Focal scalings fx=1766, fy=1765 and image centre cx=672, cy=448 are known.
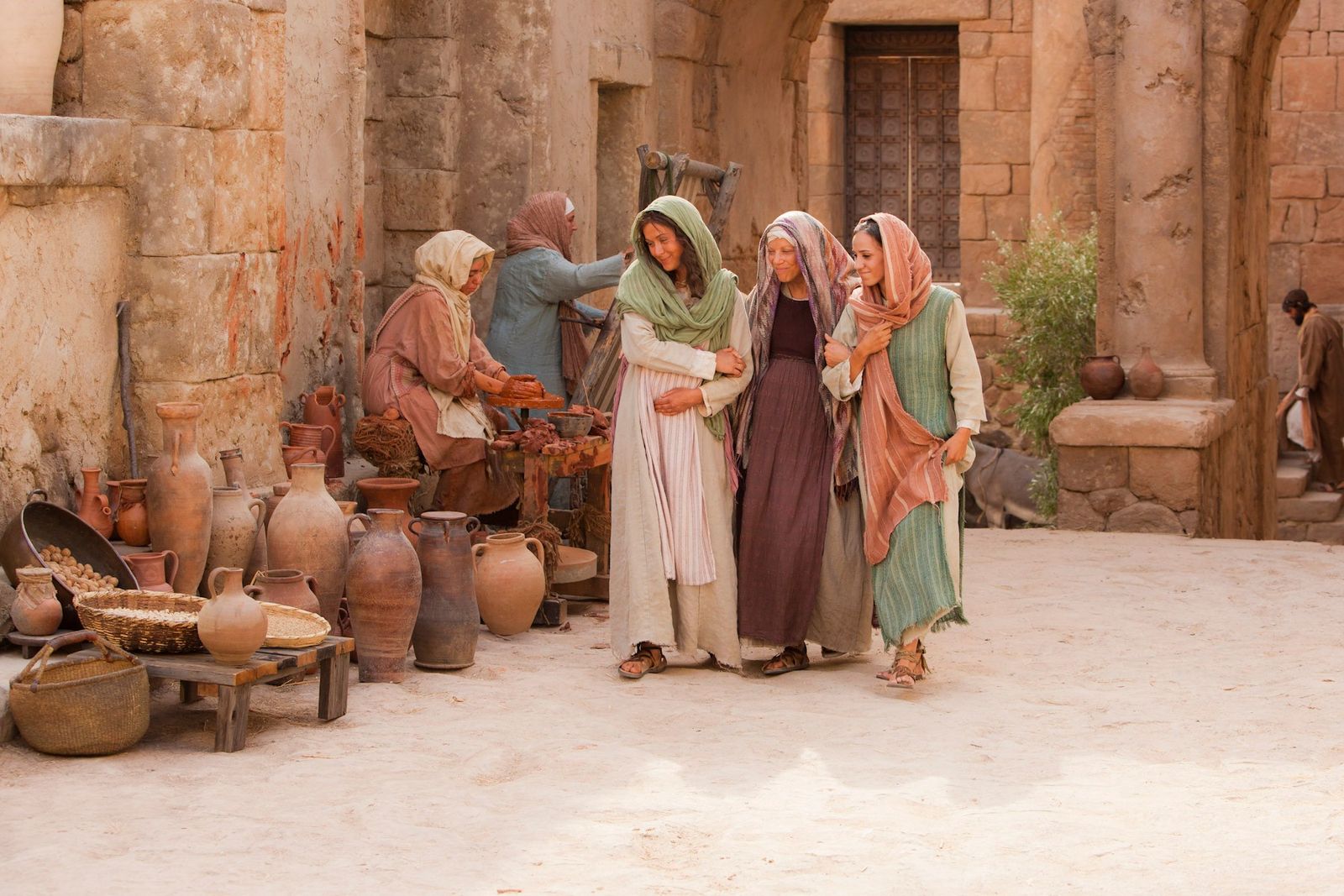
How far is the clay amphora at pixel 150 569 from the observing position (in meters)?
5.21

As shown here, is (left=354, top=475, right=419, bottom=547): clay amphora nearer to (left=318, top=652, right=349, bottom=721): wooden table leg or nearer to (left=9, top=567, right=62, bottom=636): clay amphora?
(left=318, top=652, right=349, bottom=721): wooden table leg

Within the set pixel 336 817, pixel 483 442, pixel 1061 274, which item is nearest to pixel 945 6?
pixel 1061 274

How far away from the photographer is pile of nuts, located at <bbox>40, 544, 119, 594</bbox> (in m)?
5.08

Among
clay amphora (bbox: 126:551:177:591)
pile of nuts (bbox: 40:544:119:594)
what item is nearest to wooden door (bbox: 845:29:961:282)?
clay amphora (bbox: 126:551:177:591)

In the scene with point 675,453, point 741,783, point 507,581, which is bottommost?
point 741,783

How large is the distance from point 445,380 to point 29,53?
6.60 ft

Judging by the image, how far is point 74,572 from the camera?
5133 millimetres

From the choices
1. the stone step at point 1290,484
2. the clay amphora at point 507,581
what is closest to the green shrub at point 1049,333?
the stone step at point 1290,484

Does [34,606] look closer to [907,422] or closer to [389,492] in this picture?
[389,492]

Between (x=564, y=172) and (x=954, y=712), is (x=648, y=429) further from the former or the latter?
(x=564, y=172)

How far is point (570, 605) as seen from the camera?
23.2 feet

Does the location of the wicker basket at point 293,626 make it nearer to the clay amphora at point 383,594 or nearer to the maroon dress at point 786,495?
the clay amphora at point 383,594

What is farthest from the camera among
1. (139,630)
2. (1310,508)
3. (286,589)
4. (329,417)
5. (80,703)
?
(1310,508)

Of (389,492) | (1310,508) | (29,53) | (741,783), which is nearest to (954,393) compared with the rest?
(741,783)
